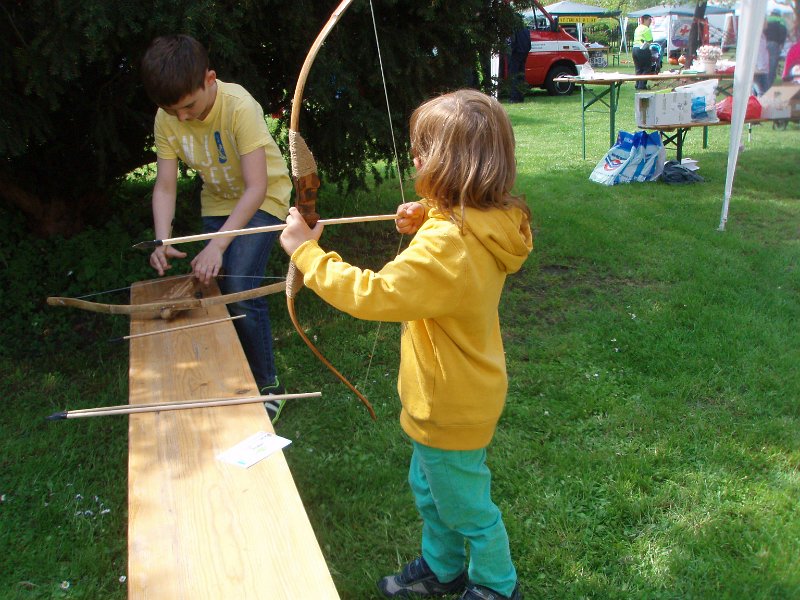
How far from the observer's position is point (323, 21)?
14.1 ft

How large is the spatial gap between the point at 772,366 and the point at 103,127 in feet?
12.4

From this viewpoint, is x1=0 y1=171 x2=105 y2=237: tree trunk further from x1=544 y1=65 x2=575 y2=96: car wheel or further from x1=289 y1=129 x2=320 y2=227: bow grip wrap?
x1=544 y1=65 x2=575 y2=96: car wheel

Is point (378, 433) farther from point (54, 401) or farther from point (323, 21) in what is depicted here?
point (323, 21)

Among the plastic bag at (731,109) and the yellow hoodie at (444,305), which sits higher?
the yellow hoodie at (444,305)

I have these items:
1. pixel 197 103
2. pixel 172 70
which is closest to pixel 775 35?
pixel 197 103

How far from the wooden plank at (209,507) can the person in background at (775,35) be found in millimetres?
5726

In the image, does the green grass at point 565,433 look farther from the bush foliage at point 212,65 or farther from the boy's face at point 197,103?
the boy's face at point 197,103

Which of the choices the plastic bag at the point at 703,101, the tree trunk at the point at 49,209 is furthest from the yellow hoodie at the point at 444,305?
the plastic bag at the point at 703,101

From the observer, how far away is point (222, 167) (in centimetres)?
302

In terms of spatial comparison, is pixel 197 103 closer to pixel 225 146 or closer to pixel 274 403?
pixel 225 146

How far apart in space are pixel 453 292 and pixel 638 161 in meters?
6.40

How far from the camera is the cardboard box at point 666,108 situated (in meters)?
7.62

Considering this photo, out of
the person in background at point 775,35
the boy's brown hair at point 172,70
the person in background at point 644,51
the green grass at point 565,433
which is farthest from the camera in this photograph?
the person in background at point 644,51

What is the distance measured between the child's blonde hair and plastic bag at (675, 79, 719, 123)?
6805mm
